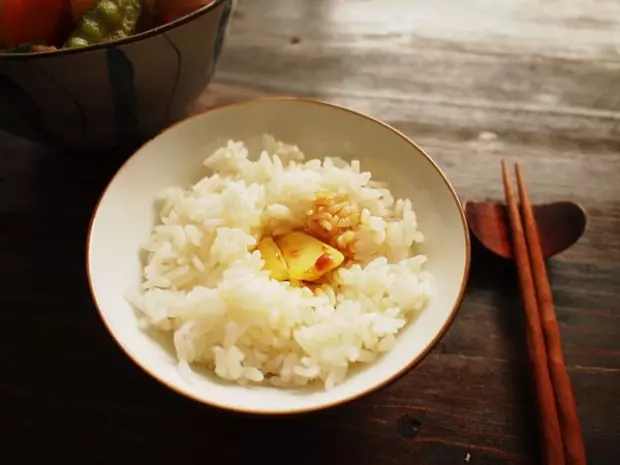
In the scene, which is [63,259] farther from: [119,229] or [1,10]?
[1,10]

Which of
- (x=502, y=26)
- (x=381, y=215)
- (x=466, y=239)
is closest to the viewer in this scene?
(x=466, y=239)

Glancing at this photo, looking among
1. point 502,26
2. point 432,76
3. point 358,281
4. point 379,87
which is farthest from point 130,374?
point 502,26

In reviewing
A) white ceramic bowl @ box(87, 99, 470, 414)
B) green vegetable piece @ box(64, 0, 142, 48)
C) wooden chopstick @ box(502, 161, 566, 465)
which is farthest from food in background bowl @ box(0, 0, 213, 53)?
wooden chopstick @ box(502, 161, 566, 465)

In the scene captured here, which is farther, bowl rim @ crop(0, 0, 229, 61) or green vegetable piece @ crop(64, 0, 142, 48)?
green vegetable piece @ crop(64, 0, 142, 48)

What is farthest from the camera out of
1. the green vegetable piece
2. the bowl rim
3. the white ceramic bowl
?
the green vegetable piece

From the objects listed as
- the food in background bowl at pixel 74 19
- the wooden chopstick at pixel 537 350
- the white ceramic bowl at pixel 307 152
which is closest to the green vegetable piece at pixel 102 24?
the food in background bowl at pixel 74 19

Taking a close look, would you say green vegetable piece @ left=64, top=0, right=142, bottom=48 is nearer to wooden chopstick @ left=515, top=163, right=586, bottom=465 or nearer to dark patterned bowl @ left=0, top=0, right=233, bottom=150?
dark patterned bowl @ left=0, top=0, right=233, bottom=150

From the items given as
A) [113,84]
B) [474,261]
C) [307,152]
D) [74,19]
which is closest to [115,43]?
[113,84]

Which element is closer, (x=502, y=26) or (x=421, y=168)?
(x=421, y=168)
